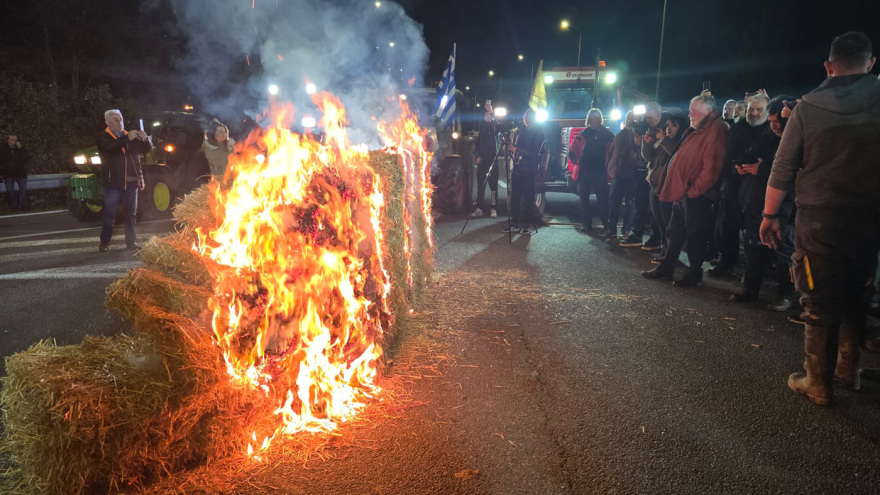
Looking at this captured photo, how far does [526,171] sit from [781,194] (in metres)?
6.16

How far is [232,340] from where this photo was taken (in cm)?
296

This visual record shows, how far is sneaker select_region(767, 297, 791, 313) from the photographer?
527 centimetres

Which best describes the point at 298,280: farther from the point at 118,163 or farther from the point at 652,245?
the point at 652,245

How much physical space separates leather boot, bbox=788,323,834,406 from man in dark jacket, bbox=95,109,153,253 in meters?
8.19

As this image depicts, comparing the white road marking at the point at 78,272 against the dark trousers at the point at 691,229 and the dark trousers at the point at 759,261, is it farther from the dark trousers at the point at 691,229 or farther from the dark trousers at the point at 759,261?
the dark trousers at the point at 759,261

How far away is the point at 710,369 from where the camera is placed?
3.99 metres

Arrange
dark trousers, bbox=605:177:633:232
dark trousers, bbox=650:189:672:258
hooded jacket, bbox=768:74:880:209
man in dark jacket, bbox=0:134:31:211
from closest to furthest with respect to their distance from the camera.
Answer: hooded jacket, bbox=768:74:880:209 → dark trousers, bbox=650:189:672:258 → dark trousers, bbox=605:177:633:232 → man in dark jacket, bbox=0:134:31:211

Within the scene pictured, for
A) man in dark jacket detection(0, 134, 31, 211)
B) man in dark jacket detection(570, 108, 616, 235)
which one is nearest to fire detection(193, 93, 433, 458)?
man in dark jacket detection(570, 108, 616, 235)

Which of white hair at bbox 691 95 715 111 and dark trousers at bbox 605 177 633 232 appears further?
dark trousers at bbox 605 177 633 232

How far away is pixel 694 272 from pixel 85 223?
38.6 ft

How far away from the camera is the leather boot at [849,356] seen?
3605 millimetres

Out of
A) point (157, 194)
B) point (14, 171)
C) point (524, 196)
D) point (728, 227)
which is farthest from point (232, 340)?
point (14, 171)

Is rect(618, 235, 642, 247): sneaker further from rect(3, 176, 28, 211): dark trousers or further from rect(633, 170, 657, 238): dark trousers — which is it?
rect(3, 176, 28, 211): dark trousers

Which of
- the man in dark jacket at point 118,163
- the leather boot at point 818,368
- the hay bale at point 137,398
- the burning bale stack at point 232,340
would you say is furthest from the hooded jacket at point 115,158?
the leather boot at point 818,368
